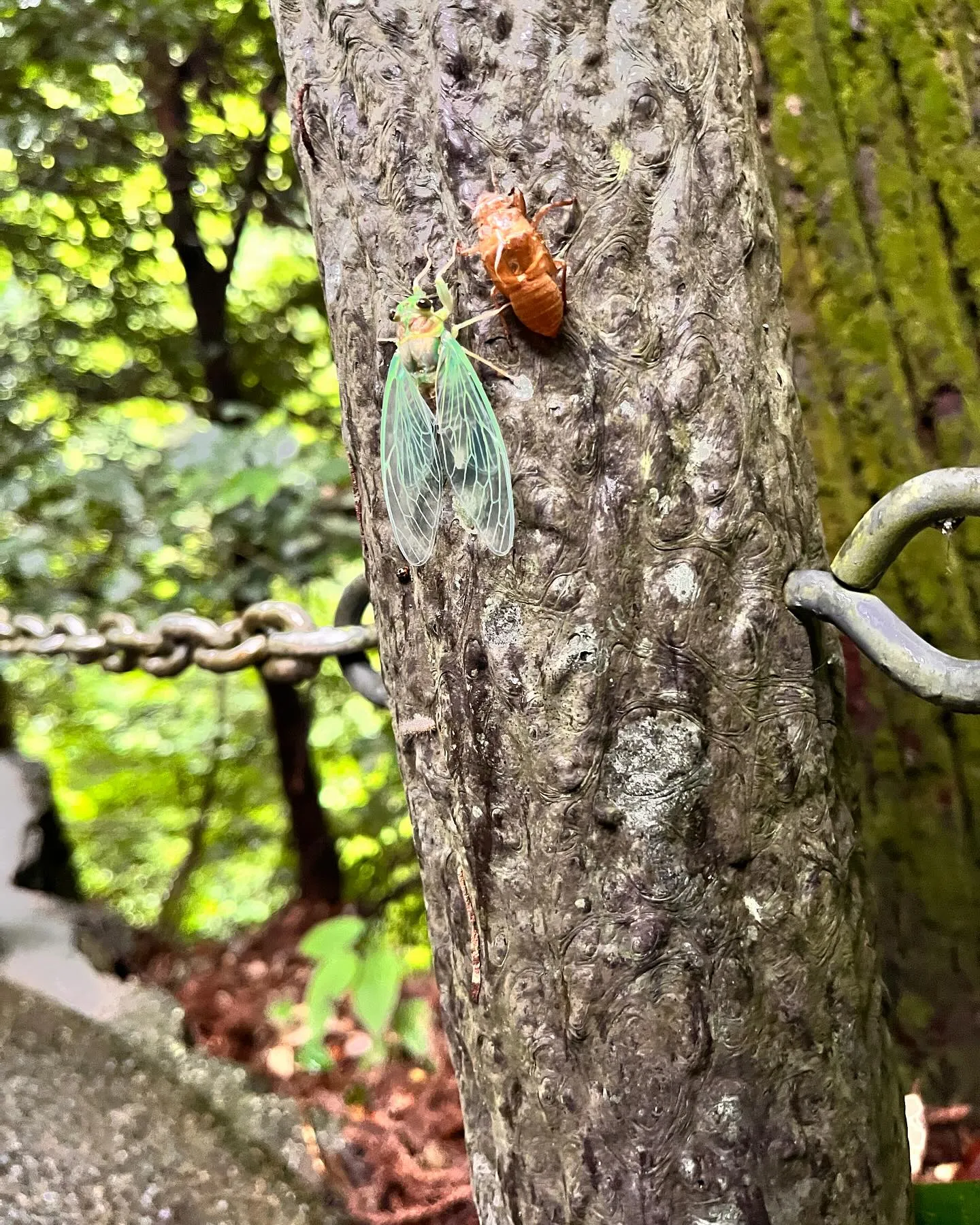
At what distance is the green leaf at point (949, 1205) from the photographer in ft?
1.74

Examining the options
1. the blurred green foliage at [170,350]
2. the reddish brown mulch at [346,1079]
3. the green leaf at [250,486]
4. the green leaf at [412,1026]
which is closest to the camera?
the green leaf at [412,1026]

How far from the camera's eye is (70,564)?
73.8 inches

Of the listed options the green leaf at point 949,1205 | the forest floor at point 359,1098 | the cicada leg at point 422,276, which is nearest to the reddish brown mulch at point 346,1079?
the forest floor at point 359,1098

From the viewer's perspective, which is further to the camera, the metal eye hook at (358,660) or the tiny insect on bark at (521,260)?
the metal eye hook at (358,660)

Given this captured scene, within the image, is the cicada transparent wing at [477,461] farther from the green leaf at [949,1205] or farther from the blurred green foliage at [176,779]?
the blurred green foliage at [176,779]

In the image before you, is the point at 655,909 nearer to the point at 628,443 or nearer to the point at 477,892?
the point at 477,892

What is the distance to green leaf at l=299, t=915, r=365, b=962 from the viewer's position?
0.83 m

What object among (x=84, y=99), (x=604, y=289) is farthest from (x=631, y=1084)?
(x=84, y=99)

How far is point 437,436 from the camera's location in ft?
1.46

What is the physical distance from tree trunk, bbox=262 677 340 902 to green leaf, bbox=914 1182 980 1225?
1.76 meters

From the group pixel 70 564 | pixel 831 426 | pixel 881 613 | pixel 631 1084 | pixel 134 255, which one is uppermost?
pixel 134 255

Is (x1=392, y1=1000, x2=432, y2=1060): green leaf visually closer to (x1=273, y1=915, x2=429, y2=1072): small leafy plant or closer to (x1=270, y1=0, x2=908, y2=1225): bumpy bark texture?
(x1=273, y1=915, x2=429, y2=1072): small leafy plant

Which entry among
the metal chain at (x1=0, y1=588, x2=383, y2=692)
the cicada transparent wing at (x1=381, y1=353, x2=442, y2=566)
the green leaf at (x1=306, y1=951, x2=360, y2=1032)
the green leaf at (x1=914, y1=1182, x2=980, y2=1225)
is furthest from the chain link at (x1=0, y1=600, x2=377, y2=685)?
→ the green leaf at (x1=914, y1=1182, x2=980, y2=1225)

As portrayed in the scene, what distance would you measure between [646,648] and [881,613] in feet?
0.35
